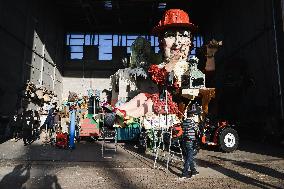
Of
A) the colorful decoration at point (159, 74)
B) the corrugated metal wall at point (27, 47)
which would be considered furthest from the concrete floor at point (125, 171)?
the corrugated metal wall at point (27, 47)

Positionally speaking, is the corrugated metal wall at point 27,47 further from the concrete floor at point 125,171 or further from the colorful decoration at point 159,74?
the colorful decoration at point 159,74

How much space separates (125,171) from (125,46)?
982 inches

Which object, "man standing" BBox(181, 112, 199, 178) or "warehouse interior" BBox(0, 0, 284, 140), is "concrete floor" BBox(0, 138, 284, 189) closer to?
"man standing" BBox(181, 112, 199, 178)

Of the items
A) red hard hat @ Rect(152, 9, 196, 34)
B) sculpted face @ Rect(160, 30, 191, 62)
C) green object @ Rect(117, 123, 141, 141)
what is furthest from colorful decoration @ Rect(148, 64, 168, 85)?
green object @ Rect(117, 123, 141, 141)

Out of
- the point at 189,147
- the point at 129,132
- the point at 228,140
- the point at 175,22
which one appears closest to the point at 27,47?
the point at 129,132

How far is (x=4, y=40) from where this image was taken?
52.1 ft

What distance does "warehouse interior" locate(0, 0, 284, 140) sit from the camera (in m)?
13.9

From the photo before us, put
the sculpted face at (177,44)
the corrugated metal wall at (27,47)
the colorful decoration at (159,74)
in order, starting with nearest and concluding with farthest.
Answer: the colorful decoration at (159,74) → the sculpted face at (177,44) → the corrugated metal wall at (27,47)

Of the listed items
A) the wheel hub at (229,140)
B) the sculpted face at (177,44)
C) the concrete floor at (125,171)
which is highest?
the sculpted face at (177,44)

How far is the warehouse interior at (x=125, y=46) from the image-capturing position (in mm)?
13898

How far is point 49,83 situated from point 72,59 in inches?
227

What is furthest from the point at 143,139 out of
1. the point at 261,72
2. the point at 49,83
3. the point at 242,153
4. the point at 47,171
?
the point at 49,83

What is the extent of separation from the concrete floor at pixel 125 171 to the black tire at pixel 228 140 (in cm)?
43

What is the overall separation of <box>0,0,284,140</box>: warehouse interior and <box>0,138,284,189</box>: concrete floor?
3636mm
